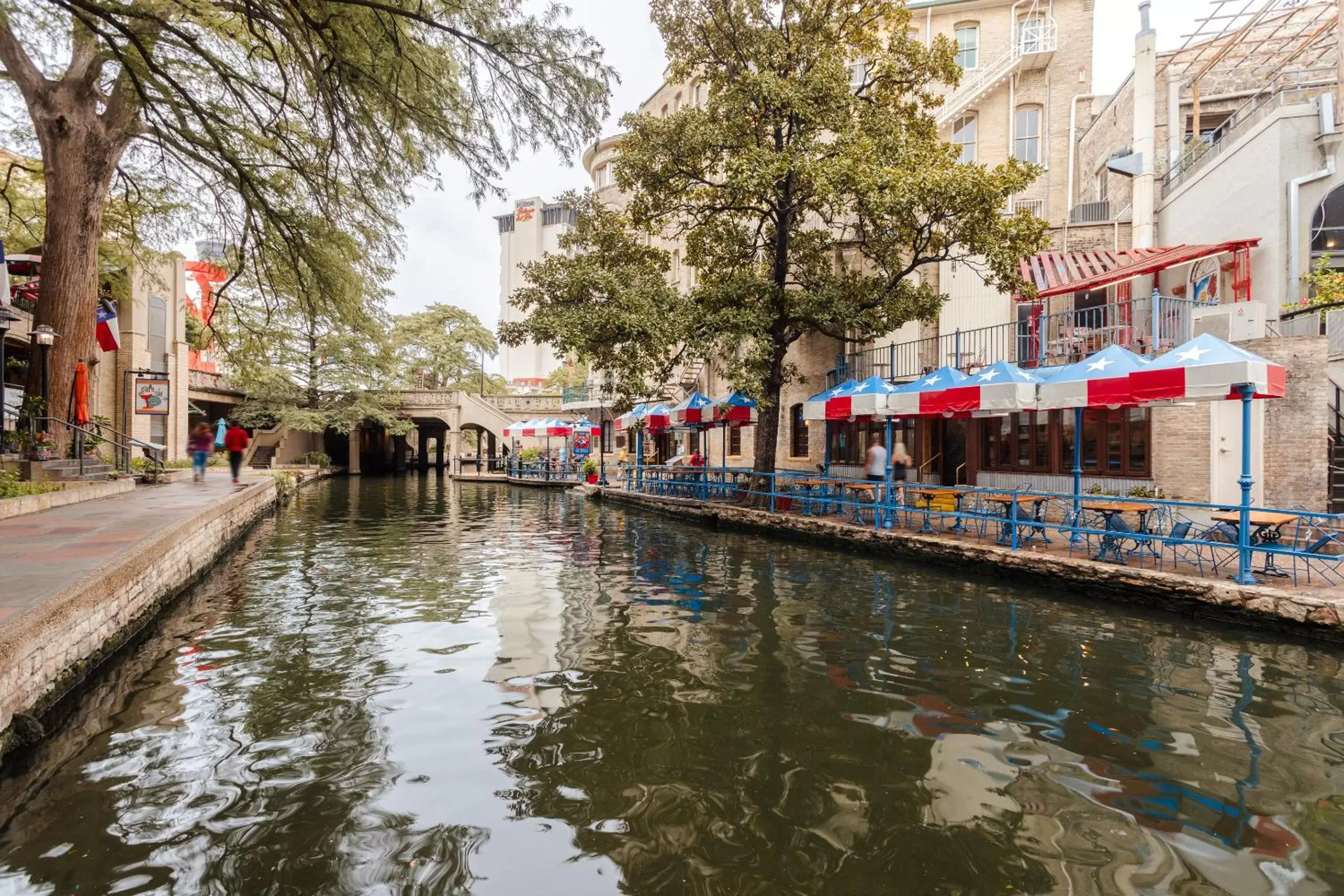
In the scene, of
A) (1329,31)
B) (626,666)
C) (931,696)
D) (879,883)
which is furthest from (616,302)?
(1329,31)

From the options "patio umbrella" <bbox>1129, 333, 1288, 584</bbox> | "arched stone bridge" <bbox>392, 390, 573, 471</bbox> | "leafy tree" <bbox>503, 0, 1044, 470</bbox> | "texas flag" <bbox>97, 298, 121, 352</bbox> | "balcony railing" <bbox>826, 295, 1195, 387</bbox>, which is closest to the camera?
"patio umbrella" <bbox>1129, 333, 1288, 584</bbox>

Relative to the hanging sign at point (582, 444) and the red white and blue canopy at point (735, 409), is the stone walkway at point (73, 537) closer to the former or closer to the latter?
the red white and blue canopy at point (735, 409)

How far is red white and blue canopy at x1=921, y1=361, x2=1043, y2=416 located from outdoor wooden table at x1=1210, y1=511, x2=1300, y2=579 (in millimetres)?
2916

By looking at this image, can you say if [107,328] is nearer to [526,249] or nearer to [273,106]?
[273,106]

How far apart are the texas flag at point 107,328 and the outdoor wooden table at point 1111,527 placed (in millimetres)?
23069

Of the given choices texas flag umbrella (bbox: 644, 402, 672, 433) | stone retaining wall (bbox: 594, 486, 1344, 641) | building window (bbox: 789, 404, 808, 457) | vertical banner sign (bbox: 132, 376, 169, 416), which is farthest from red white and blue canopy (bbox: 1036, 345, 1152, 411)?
vertical banner sign (bbox: 132, 376, 169, 416)

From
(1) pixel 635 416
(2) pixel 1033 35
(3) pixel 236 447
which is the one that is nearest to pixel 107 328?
(3) pixel 236 447

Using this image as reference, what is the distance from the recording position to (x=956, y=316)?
63.3 feet

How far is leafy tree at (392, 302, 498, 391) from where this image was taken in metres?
51.0

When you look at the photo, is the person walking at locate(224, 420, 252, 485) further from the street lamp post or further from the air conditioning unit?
the air conditioning unit

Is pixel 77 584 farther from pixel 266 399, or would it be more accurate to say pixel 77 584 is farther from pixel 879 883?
pixel 266 399

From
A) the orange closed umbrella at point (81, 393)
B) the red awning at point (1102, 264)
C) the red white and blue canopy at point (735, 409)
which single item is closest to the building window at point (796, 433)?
the red white and blue canopy at point (735, 409)

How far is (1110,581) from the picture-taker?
896cm

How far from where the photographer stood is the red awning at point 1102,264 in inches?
617
